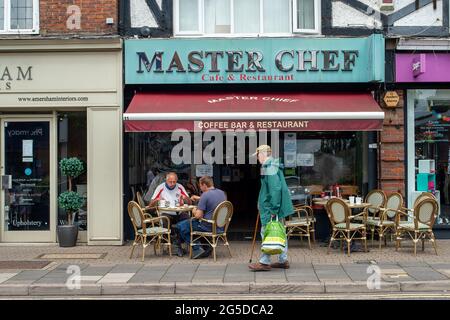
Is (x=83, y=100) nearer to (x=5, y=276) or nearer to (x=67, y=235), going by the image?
(x=67, y=235)

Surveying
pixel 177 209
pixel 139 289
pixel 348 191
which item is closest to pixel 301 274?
pixel 139 289

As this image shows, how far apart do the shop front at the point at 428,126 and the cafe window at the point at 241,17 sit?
2.32 meters

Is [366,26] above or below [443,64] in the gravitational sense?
above

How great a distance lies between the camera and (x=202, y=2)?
12500 mm

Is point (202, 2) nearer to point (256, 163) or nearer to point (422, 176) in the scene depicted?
point (256, 163)

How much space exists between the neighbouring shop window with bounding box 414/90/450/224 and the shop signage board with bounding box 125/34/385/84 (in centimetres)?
160

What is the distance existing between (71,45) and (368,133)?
21.4ft

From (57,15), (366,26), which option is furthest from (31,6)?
(366,26)

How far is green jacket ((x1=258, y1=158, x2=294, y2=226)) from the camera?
9039 mm

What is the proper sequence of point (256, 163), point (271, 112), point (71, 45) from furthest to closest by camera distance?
point (256, 163) < point (71, 45) < point (271, 112)

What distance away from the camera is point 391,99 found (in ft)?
39.6

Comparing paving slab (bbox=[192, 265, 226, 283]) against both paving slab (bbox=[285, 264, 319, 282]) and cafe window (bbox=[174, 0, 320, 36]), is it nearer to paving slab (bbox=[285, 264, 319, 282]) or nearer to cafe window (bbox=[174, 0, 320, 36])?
paving slab (bbox=[285, 264, 319, 282])

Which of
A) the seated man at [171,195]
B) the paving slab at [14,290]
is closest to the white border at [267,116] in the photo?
the seated man at [171,195]

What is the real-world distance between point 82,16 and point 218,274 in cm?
640
